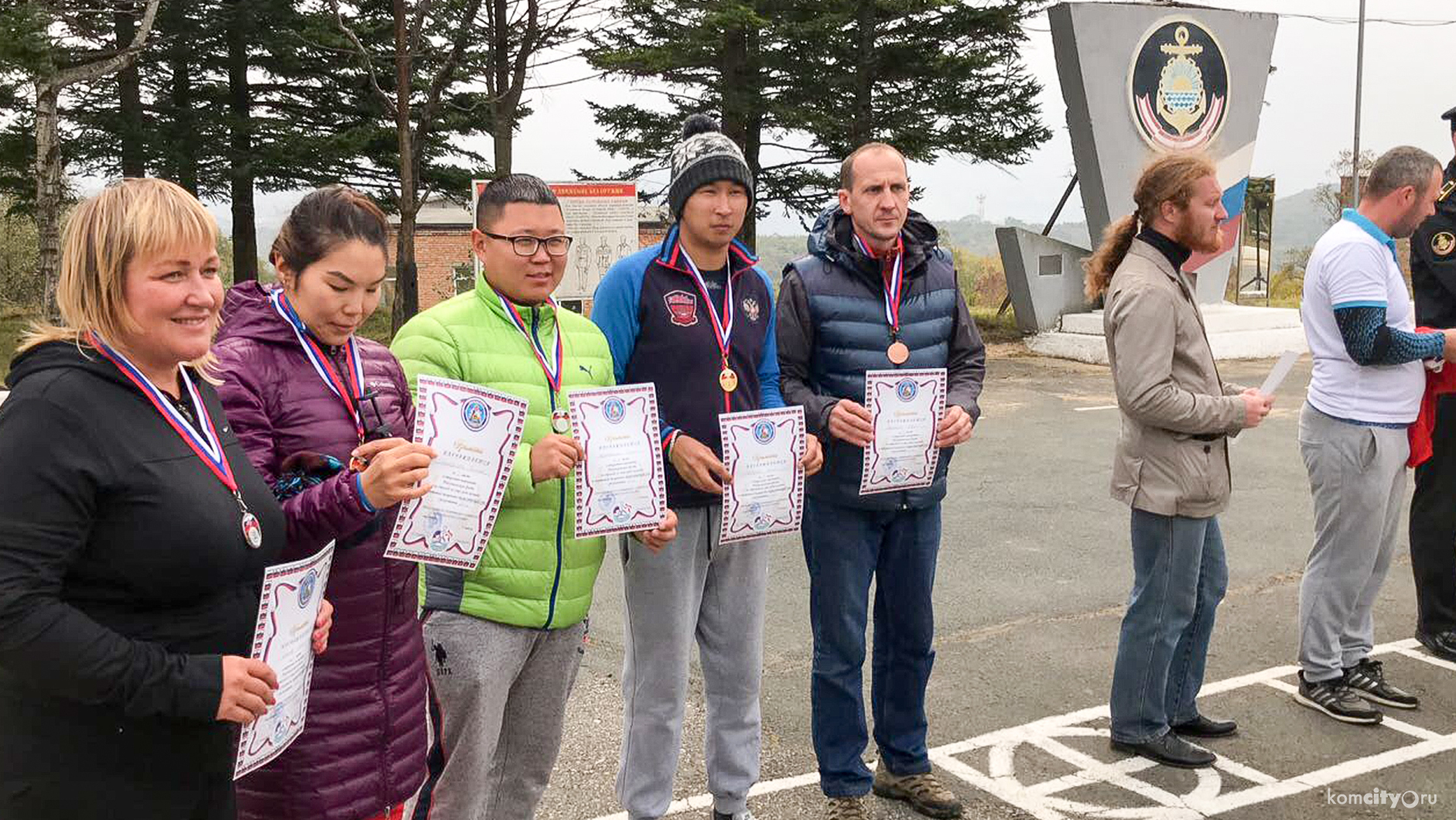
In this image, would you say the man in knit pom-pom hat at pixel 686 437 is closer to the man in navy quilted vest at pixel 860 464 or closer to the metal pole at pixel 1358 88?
the man in navy quilted vest at pixel 860 464

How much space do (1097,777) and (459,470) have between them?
8.55ft

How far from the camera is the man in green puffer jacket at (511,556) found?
2590 millimetres

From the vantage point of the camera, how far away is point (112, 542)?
1.69 metres

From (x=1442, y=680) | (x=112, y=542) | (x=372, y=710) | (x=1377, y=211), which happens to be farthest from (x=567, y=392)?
(x=1442, y=680)

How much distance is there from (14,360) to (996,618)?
472cm

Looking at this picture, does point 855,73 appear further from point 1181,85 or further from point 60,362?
point 60,362

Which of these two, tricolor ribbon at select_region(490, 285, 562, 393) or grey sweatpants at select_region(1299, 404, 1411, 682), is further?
grey sweatpants at select_region(1299, 404, 1411, 682)

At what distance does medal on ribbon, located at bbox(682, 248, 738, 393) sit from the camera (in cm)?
314

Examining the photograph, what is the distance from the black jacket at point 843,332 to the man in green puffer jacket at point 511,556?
0.94 m

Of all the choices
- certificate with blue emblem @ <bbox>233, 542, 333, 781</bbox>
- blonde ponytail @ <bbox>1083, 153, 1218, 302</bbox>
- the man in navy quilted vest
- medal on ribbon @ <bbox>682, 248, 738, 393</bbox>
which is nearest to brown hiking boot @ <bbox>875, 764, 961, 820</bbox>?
the man in navy quilted vest

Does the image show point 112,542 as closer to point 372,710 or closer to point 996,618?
point 372,710

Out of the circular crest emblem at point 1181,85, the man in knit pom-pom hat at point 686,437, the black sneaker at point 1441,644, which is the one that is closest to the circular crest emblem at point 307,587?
the man in knit pom-pom hat at point 686,437

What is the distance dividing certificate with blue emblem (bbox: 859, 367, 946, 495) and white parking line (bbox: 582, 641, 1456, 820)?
1141mm

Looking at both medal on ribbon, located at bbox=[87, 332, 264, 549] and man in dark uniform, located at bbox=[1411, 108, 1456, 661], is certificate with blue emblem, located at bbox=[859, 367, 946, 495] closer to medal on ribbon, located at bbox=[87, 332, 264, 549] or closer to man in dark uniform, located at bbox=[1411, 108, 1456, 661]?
medal on ribbon, located at bbox=[87, 332, 264, 549]
